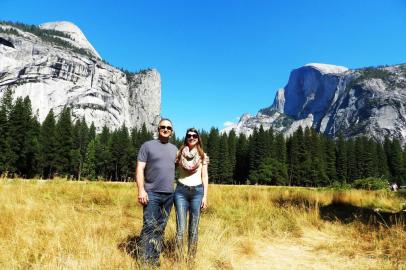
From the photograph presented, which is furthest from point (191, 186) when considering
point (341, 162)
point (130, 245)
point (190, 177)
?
point (341, 162)

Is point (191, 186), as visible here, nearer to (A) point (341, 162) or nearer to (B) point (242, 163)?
(B) point (242, 163)

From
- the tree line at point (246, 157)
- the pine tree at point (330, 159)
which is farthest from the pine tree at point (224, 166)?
the pine tree at point (330, 159)

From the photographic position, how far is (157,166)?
5102 millimetres

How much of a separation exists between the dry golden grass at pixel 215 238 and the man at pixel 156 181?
426 millimetres

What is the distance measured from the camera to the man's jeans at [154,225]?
4.55 m

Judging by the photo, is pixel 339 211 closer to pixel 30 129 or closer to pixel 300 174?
pixel 30 129

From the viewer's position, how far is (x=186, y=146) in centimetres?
544

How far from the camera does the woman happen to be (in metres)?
5.08

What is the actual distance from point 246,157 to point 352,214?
77.2 m

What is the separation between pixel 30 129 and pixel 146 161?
6510 centimetres

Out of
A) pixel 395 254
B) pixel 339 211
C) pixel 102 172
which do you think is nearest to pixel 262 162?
pixel 102 172

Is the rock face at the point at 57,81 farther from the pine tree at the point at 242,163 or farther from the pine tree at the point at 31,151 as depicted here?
the pine tree at the point at 31,151

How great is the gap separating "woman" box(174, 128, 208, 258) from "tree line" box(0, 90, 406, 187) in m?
65.4

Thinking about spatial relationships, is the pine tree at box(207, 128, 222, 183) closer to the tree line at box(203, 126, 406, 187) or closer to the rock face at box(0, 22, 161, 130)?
the tree line at box(203, 126, 406, 187)
